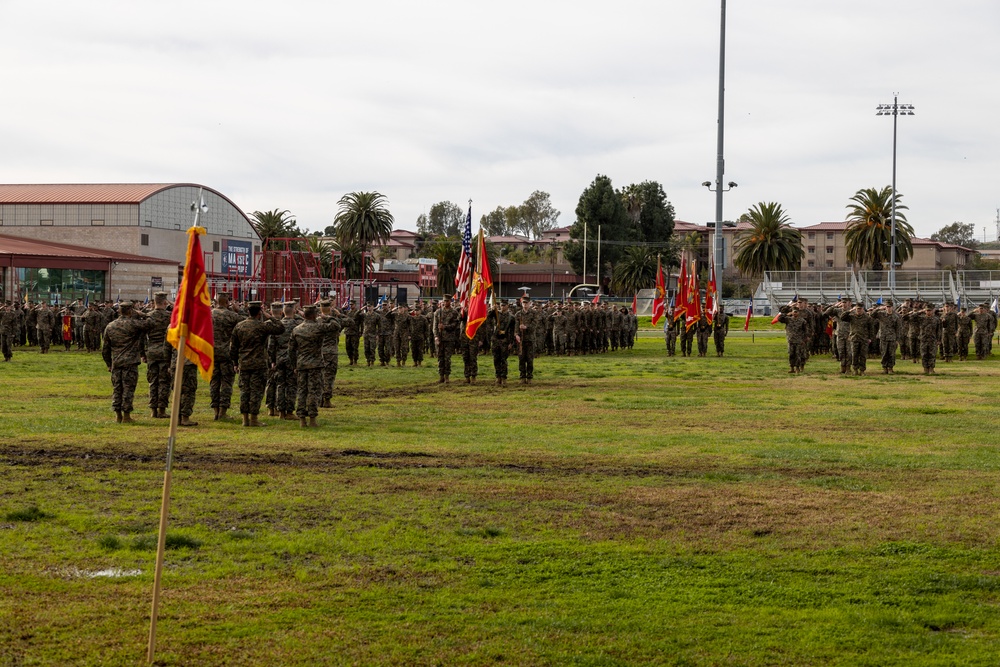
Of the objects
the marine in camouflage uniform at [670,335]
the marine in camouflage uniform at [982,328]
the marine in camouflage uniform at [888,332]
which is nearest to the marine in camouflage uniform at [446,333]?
the marine in camouflage uniform at [888,332]

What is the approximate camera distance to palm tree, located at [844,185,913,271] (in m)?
99.0

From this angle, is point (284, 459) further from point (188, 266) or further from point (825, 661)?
point (825, 661)

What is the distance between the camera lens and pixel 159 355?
18.6 metres

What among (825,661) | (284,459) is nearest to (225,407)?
(284,459)

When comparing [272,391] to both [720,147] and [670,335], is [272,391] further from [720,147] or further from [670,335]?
[720,147]

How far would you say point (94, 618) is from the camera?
7738 millimetres

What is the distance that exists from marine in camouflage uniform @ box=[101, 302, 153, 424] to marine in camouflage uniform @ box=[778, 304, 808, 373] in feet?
59.9

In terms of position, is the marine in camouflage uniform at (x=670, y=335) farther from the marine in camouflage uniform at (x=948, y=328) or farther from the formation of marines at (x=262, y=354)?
the formation of marines at (x=262, y=354)

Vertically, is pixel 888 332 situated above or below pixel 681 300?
below

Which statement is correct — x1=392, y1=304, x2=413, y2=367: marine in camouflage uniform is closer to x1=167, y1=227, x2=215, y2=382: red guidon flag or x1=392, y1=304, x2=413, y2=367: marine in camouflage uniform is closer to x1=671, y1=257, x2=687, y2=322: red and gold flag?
x1=671, y1=257, x2=687, y2=322: red and gold flag

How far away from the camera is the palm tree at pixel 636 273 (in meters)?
112

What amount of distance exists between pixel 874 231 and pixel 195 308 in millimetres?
98205

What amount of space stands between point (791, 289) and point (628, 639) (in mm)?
74660

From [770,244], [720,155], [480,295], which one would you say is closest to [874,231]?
[770,244]
